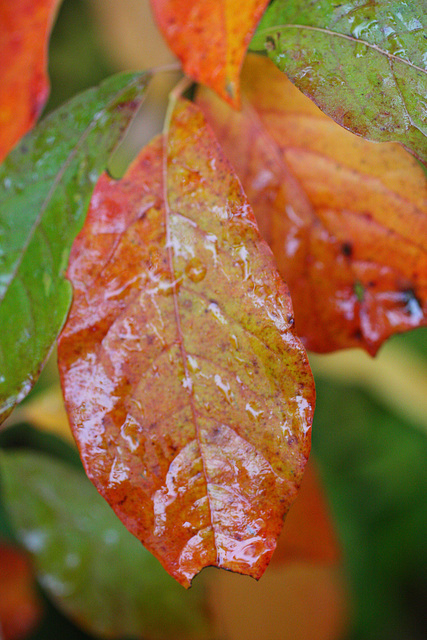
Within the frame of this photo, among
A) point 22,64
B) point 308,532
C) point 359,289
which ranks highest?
point 22,64

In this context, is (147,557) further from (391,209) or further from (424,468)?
(424,468)

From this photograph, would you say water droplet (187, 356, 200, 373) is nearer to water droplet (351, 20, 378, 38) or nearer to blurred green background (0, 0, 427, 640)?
water droplet (351, 20, 378, 38)

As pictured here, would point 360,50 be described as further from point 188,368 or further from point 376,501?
point 376,501

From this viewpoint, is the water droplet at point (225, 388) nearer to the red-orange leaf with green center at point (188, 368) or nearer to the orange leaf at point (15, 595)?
the red-orange leaf with green center at point (188, 368)

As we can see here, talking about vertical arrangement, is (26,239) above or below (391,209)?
above

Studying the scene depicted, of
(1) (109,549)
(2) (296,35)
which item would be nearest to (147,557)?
(1) (109,549)

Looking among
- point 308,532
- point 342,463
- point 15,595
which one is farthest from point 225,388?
point 342,463
